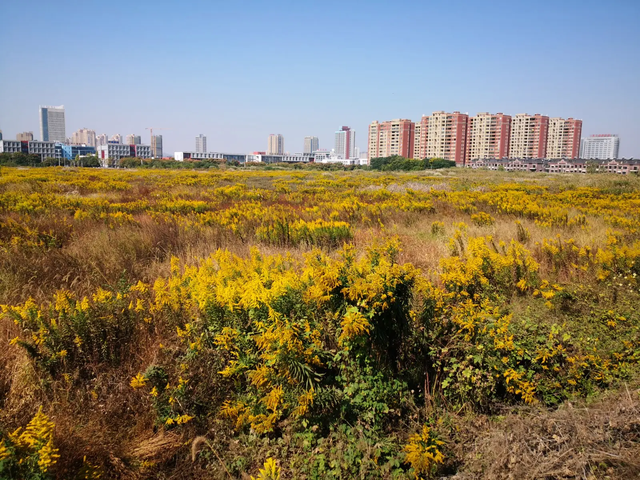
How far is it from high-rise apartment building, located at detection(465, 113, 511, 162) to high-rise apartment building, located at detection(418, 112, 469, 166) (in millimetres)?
4373

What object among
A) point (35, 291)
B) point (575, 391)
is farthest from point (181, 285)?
point (575, 391)

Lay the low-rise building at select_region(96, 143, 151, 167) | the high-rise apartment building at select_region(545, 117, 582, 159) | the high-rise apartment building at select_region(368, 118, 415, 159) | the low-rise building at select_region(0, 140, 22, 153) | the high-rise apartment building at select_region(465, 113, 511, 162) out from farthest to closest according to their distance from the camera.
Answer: the low-rise building at select_region(96, 143, 151, 167), the high-rise apartment building at select_region(368, 118, 415, 159), the high-rise apartment building at select_region(545, 117, 582, 159), the low-rise building at select_region(0, 140, 22, 153), the high-rise apartment building at select_region(465, 113, 511, 162)

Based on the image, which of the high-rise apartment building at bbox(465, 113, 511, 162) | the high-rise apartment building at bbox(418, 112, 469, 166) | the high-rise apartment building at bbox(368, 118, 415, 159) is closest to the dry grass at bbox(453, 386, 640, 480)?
the high-rise apartment building at bbox(418, 112, 469, 166)

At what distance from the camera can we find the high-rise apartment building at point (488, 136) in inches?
4916

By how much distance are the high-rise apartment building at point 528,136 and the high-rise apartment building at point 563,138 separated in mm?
7299

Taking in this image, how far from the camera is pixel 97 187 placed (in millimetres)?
18266

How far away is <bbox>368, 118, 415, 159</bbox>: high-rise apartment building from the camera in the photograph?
140 m

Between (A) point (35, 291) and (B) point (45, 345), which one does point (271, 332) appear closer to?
(B) point (45, 345)

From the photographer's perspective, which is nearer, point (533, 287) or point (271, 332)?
point (271, 332)

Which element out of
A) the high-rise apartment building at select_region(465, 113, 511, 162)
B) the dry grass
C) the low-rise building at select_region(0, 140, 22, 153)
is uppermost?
the high-rise apartment building at select_region(465, 113, 511, 162)

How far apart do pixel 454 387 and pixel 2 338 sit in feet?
13.1

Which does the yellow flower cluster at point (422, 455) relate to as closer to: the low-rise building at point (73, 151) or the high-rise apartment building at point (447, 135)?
the high-rise apartment building at point (447, 135)

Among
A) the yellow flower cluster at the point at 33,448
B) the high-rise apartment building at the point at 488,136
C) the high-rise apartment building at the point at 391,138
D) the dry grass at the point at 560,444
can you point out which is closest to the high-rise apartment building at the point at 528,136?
the high-rise apartment building at the point at 488,136

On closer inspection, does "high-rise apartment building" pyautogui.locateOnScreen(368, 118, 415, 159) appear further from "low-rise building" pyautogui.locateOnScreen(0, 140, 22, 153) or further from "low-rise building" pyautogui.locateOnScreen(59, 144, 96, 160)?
"low-rise building" pyautogui.locateOnScreen(0, 140, 22, 153)
